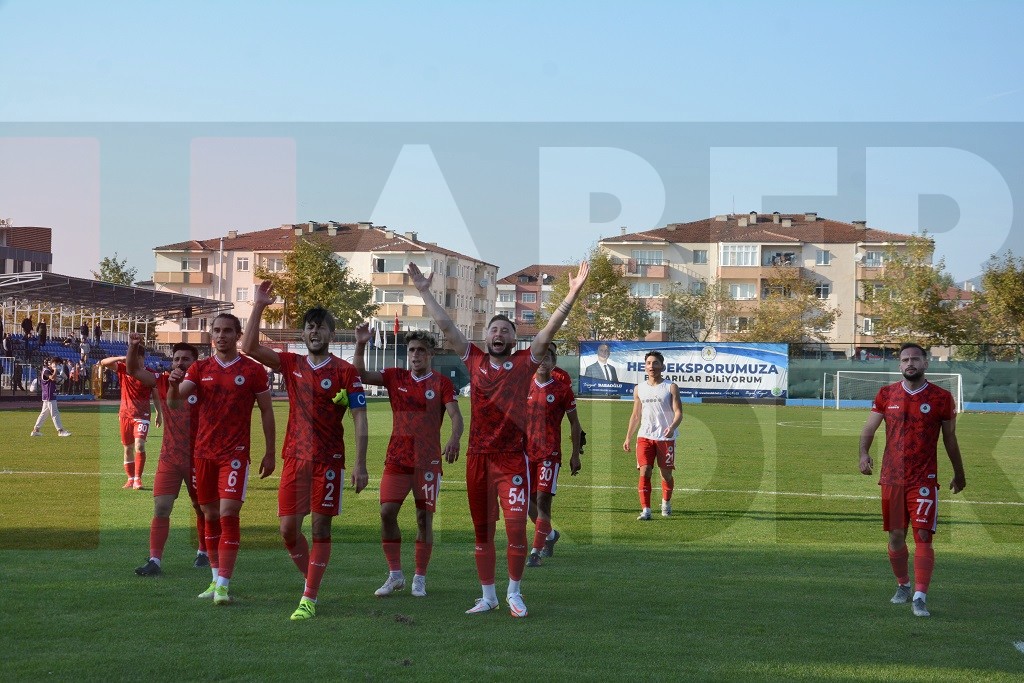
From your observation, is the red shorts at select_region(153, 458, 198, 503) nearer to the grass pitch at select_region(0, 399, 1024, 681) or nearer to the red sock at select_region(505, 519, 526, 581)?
the grass pitch at select_region(0, 399, 1024, 681)

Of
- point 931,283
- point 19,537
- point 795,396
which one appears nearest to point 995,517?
point 19,537

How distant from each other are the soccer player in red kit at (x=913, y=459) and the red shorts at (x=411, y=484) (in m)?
3.69

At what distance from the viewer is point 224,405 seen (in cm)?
875

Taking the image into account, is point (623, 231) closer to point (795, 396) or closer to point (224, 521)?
point (795, 396)

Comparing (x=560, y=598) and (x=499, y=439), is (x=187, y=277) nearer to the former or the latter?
(x=560, y=598)

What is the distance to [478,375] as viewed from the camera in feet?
28.1

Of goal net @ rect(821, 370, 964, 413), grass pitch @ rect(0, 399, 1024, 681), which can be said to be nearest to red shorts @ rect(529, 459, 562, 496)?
grass pitch @ rect(0, 399, 1024, 681)

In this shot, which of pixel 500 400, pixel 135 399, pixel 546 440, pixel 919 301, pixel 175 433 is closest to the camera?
A: pixel 500 400

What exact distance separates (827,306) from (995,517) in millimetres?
74712

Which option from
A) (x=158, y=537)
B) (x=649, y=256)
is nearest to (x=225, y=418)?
(x=158, y=537)

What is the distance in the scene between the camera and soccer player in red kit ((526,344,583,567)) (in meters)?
11.2

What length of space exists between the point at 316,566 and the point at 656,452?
25.6ft

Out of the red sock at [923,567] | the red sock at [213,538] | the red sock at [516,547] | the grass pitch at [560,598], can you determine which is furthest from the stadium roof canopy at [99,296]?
the red sock at [923,567]

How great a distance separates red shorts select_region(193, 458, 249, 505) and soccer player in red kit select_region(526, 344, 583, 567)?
342 centimetres
